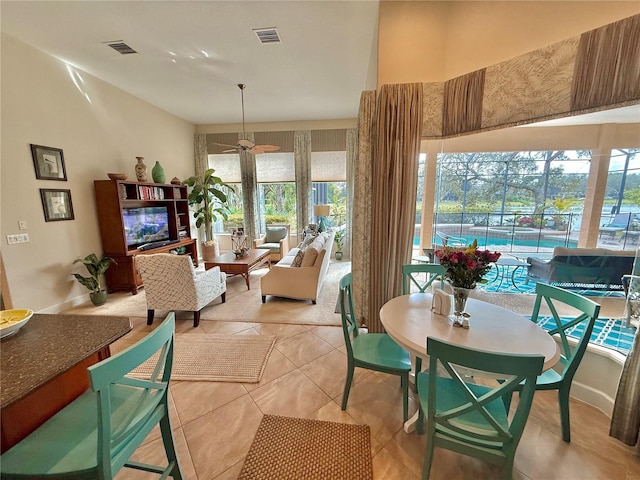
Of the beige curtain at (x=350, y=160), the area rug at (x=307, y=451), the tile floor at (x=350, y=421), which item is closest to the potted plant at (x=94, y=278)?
the tile floor at (x=350, y=421)

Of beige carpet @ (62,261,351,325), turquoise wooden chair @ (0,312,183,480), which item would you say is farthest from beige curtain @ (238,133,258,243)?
turquoise wooden chair @ (0,312,183,480)

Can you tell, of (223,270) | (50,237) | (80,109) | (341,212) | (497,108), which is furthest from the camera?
(341,212)

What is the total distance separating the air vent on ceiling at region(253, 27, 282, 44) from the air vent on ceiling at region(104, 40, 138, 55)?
1.66 metres

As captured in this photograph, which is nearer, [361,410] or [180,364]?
[361,410]

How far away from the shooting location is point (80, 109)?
12.3ft

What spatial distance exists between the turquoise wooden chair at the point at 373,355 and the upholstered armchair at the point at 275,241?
12.9 ft

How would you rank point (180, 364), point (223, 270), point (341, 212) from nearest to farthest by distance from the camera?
point (180, 364), point (223, 270), point (341, 212)

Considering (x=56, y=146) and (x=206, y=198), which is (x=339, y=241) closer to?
(x=206, y=198)

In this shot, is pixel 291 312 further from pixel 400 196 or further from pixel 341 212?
pixel 341 212

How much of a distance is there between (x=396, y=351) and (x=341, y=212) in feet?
15.7

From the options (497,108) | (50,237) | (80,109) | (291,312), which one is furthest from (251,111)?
(497,108)

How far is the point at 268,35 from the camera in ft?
9.72

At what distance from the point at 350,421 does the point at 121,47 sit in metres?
4.69

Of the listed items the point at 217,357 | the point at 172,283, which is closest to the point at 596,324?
the point at 217,357
